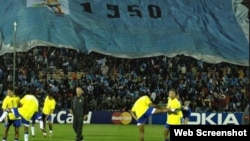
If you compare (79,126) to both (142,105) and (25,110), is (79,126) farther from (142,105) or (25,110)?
(142,105)

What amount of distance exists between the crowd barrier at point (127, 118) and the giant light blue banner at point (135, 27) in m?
6.18

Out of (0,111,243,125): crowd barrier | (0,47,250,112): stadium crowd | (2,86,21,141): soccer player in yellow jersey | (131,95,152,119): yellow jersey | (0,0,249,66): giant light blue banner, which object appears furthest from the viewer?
(0,0,249,66): giant light blue banner

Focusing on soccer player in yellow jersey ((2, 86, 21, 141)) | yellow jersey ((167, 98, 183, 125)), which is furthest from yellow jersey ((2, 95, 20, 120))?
yellow jersey ((167, 98, 183, 125))

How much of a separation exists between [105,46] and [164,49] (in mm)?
4185

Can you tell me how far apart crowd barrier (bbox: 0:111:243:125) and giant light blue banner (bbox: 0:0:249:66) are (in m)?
6.18

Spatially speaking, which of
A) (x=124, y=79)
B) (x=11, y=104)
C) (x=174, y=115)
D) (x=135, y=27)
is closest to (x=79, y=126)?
(x=11, y=104)

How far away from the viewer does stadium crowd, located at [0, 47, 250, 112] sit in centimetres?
4078

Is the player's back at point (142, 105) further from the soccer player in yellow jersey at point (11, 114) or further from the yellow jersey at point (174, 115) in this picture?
the soccer player in yellow jersey at point (11, 114)

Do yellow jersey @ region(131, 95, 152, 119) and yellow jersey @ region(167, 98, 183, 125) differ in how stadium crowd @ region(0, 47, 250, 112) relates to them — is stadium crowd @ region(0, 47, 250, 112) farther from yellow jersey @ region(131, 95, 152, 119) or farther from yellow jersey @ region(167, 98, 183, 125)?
yellow jersey @ region(167, 98, 183, 125)

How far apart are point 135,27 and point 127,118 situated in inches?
357

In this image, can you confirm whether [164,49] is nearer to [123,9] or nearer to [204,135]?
[123,9]

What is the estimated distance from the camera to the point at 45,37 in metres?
43.2

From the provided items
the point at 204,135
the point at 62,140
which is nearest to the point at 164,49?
the point at 62,140

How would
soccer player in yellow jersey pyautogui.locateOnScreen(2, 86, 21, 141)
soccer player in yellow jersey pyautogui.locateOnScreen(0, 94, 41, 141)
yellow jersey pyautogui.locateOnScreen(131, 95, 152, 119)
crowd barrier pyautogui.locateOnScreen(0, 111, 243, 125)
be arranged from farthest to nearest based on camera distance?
1. crowd barrier pyautogui.locateOnScreen(0, 111, 243, 125)
2. soccer player in yellow jersey pyautogui.locateOnScreen(0, 94, 41, 141)
3. soccer player in yellow jersey pyautogui.locateOnScreen(2, 86, 21, 141)
4. yellow jersey pyautogui.locateOnScreen(131, 95, 152, 119)
